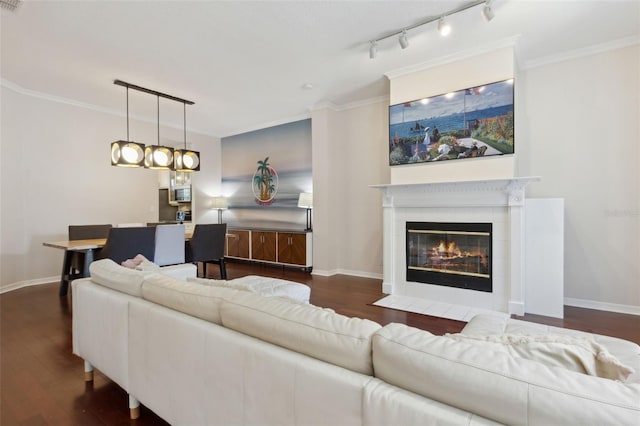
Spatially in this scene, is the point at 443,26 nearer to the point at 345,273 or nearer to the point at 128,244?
the point at 345,273

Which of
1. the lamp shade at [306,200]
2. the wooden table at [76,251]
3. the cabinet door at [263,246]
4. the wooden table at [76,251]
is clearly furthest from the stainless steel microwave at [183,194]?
the wooden table at [76,251]

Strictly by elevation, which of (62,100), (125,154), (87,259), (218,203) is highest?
(62,100)

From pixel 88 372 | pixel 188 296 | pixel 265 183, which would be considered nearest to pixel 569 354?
pixel 188 296

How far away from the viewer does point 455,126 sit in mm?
3787

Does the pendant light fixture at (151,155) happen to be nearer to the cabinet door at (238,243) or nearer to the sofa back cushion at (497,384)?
the cabinet door at (238,243)

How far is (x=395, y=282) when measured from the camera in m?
4.24

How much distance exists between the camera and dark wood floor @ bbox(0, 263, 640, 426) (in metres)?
1.80

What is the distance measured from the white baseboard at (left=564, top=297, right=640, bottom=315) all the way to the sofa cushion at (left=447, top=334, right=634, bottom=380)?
11.4 feet

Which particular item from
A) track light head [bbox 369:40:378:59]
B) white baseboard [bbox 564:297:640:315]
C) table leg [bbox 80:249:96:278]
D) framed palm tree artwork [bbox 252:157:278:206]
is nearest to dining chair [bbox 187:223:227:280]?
table leg [bbox 80:249:96:278]

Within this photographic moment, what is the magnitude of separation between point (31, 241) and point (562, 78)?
7.65 metres

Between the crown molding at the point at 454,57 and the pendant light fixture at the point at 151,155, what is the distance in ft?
10.8

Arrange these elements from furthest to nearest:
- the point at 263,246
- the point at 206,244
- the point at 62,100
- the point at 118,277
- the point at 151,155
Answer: the point at 263,246, the point at 62,100, the point at 206,244, the point at 151,155, the point at 118,277

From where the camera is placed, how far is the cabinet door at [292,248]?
5.58 metres

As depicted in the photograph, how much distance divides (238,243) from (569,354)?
20.4ft
